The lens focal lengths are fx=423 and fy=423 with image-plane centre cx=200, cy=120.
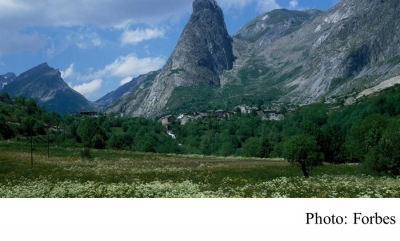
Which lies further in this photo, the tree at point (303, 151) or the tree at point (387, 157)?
the tree at point (303, 151)

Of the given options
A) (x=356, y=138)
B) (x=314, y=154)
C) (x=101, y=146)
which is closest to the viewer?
(x=314, y=154)

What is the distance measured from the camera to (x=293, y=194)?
1115 inches

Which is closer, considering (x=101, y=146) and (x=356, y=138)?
(x=356, y=138)

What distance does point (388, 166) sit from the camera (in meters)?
50.0

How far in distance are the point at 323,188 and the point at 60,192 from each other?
741 inches

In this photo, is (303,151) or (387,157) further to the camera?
(303,151)

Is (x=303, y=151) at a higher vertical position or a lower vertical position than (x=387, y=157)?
higher

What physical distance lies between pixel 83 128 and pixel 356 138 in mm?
102162

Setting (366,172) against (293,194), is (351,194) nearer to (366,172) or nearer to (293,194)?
(293,194)

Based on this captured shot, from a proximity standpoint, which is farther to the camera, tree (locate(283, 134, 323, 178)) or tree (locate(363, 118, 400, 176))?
tree (locate(283, 134, 323, 178))

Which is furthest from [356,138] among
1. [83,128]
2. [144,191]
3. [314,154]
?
[83,128]

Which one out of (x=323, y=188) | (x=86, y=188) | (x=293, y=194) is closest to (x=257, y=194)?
(x=293, y=194)
